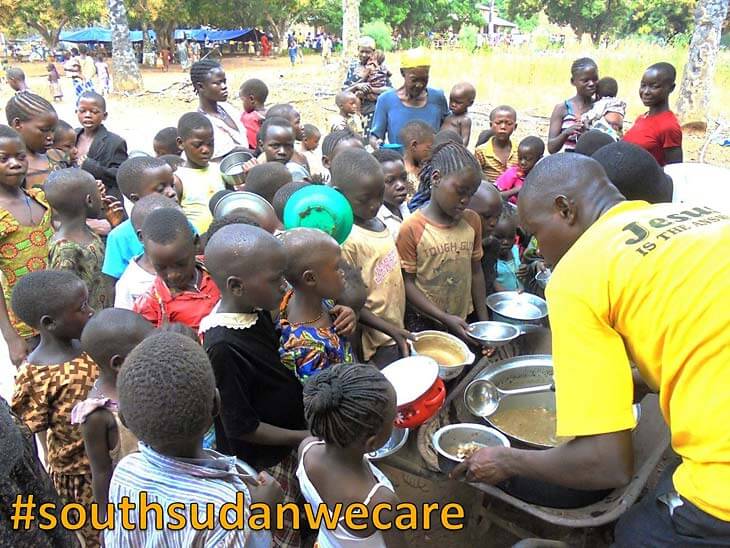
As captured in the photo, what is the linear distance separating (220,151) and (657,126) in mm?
3689

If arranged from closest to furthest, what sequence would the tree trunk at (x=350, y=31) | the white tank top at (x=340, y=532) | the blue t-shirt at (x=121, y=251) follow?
1. the white tank top at (x=340, y=532)
2. the blue t-shirt at (x=121, y=251)
3. the tree trunk at (x=350, y=31)

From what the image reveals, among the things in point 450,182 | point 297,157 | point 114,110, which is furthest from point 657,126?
point 114,110

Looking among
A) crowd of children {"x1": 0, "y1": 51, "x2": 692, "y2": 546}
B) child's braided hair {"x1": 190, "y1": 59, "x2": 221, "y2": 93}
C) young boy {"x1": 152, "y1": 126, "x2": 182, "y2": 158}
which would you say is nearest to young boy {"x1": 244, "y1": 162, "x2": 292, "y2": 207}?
crowd of children {"x1": 0, "y1": 51, "x2": 692, "y2": 546}

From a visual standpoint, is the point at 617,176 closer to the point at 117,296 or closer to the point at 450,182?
the point at 450,182

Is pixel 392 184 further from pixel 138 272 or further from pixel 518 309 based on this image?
pixel 138 272

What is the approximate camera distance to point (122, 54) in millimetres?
17156

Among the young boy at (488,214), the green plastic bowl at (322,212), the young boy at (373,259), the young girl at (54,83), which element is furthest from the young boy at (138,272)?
the young girl at (54,83)

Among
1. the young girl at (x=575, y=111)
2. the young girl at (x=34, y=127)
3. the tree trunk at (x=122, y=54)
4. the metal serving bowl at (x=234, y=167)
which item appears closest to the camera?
the young girl at (x=34, y=127)

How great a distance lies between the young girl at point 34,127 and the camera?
3.75 meters

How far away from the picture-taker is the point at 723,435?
1402 millimetres

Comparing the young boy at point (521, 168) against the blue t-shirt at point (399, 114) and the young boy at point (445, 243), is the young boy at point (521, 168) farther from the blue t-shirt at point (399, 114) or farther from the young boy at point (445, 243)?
the young boy at point (445, 243)

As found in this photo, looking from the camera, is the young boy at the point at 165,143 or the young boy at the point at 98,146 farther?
the young boy at the point at 165,143

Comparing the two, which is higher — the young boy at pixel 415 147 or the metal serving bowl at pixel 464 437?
the young boy at pixel 415 147

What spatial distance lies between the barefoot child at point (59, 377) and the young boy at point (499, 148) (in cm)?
365
